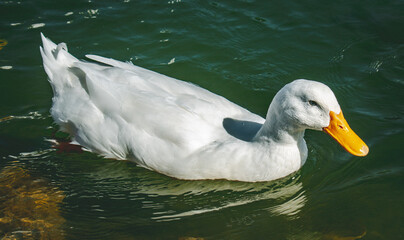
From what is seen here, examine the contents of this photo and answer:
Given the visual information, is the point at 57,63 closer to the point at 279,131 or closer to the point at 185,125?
the point at 185,125

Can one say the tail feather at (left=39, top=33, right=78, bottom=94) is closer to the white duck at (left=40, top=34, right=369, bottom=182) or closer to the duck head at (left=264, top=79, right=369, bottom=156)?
the white duck at (left=40, top=34, right=369, bottom=182)

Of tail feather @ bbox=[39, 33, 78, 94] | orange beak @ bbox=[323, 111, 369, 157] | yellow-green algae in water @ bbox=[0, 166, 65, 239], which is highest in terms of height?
tail feather @ bbox=[39, 33, 78, 94]

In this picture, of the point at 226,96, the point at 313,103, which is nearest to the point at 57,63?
the point at 226,96

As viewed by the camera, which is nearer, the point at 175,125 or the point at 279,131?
Answer: the point at 279,131

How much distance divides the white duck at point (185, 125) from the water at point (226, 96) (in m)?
0.27

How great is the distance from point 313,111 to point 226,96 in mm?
2379

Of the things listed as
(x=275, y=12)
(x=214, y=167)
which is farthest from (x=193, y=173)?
(x=275, y=12)

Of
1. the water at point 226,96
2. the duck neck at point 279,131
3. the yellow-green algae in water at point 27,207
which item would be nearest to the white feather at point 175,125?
the duck neck at point 279,131

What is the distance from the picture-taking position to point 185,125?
16.0ft

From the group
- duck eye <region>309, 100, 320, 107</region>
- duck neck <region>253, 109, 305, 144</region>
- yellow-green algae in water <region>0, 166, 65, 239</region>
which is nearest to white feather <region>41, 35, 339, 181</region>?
duck neck <region>253, 109, 305, 144</region>

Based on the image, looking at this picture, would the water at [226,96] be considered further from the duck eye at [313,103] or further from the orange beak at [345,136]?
the duck eye at [313,103]

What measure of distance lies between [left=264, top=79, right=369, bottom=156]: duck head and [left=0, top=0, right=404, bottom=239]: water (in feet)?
2.21

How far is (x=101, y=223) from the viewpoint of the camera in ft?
14.8

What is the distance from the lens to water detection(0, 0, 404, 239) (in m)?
4.46
